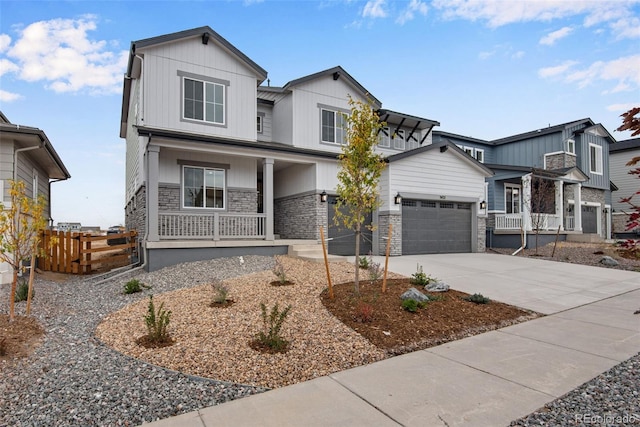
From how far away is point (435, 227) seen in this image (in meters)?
15.2

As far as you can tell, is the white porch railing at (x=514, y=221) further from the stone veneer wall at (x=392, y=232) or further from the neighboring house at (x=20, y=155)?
the neighboring house at (x=20, y=155)

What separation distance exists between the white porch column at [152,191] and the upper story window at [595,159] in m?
26.7

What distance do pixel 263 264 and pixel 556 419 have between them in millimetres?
8113

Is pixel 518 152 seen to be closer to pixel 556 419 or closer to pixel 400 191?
pixel 400 191

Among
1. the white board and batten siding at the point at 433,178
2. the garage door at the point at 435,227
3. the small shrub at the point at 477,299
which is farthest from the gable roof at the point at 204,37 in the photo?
the small shrub at the point at 477,299

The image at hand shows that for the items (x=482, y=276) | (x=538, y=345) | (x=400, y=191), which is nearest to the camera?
(x=538, y=345)

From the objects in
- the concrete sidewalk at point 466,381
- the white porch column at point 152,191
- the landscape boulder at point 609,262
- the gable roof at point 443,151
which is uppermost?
the gable roof at point 443,151

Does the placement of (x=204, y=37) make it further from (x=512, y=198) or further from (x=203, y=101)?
(x=512, y=198)

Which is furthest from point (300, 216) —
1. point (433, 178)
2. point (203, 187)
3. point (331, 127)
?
point (433, 178)

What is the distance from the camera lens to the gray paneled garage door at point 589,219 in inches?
906

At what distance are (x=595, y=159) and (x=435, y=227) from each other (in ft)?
56.0

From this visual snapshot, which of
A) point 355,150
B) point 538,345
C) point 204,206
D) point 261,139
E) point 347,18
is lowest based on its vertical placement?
point 538,345

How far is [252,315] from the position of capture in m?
5.61

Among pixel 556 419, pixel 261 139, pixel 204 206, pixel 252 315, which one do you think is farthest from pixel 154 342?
pixel 261 139
